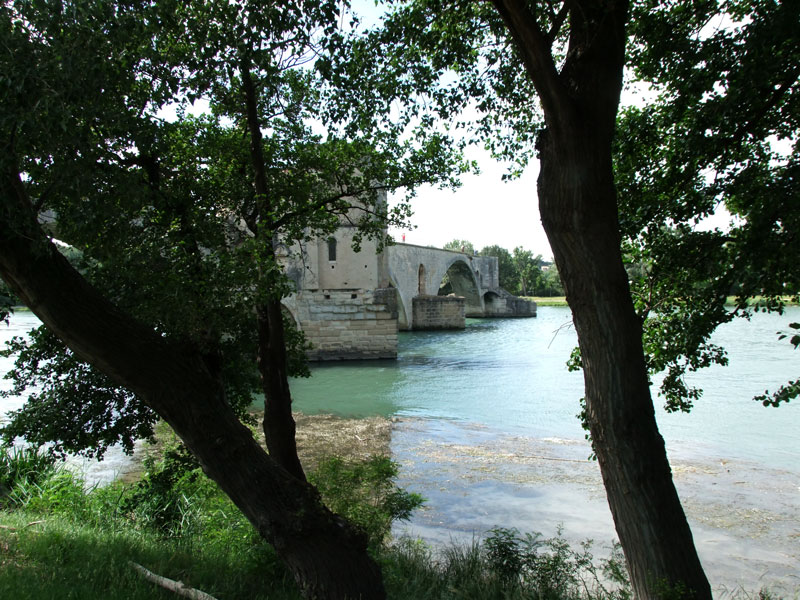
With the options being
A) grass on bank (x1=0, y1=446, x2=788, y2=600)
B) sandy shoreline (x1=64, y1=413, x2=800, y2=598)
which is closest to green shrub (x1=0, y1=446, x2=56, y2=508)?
grass on bank (x1=0, y1=446, x2=788, y2=600)

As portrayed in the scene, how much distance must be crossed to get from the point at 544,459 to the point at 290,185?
6.28 metres

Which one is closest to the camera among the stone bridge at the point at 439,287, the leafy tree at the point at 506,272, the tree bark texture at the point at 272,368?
the tree bark texture at the point at 272,368

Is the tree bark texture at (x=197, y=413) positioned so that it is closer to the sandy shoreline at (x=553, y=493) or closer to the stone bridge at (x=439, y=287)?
the sandy shoreline at (x=553, y=493)

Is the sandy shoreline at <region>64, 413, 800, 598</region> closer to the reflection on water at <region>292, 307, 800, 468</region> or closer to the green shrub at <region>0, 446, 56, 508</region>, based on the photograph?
the green shrub at <region>0, 446, 56, 508</region>

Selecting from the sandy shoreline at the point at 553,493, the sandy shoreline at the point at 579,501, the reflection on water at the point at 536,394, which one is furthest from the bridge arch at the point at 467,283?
the sandy shoreline at the point at 579,501

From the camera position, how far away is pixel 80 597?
10.4 ft

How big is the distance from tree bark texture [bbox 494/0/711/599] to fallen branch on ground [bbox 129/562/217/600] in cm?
212

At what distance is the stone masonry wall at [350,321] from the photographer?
2488 centimetres

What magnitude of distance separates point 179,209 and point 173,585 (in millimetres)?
2730

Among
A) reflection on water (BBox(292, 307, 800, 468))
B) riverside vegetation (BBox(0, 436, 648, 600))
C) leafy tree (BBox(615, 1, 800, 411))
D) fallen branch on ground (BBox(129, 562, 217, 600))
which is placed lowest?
reflection on water (BBox(292, 307, 800, 468))

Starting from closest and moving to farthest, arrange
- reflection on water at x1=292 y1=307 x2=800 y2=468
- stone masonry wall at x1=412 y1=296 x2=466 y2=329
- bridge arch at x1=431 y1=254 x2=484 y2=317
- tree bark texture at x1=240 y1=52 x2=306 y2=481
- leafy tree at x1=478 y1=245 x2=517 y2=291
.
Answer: tree bark texture at x1=240 y1=52 x2=306 y2=481
reflection on water at x1=292 y1=307 x2=800 y2=468
stone masonry wall at x1=412 y1=296 x2=466 y2=329
bridge arch at x1=431 y1=254 x2=484 y2=317
leafy tree at x1=478 y1=245 x2=517 y2=291

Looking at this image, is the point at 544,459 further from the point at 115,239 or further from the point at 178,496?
the point at 115,239

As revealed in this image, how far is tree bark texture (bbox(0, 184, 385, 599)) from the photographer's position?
3.12 metres

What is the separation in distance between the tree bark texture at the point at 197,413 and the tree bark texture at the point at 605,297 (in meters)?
1.53
